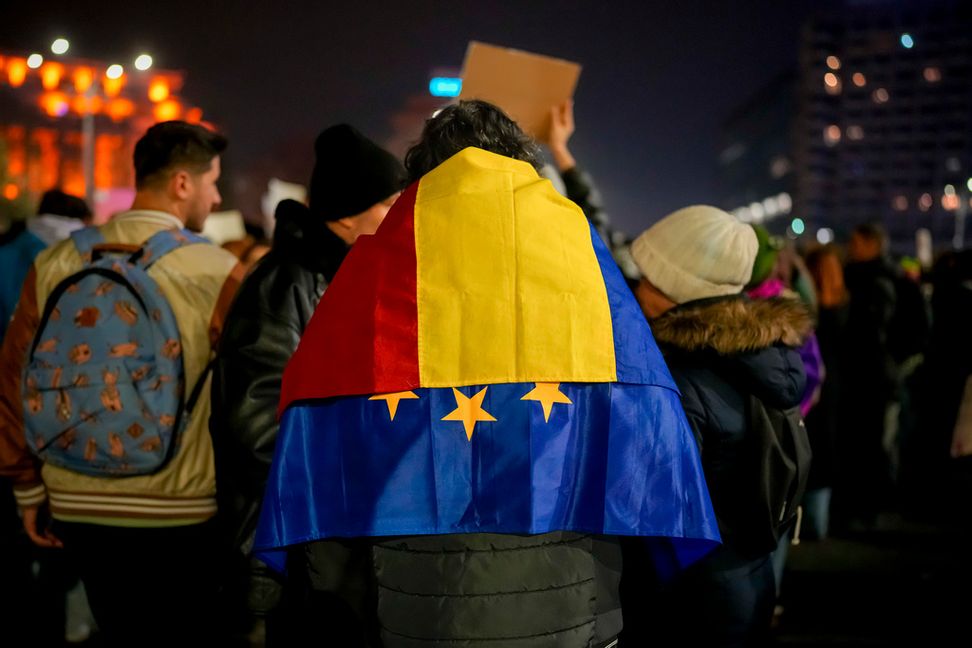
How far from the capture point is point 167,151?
3637 millimetres

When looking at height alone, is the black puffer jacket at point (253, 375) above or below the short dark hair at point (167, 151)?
below

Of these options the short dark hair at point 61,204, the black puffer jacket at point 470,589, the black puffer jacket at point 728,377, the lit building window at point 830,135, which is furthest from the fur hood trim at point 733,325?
the lit building window at point 830,135

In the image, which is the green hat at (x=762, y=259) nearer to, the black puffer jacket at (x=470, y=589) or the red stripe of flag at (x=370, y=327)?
the black puffer jacket at (x=470, y=589)

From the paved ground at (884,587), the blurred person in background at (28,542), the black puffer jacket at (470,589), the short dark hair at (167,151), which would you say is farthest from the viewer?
the paved ground at (884,587)

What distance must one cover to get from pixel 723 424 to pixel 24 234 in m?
5.12

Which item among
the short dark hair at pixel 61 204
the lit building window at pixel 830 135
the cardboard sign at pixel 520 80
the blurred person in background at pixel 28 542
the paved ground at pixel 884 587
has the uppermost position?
the lit building window at pixel 830 135

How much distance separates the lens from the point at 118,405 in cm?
314

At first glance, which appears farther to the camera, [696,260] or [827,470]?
[827,470]

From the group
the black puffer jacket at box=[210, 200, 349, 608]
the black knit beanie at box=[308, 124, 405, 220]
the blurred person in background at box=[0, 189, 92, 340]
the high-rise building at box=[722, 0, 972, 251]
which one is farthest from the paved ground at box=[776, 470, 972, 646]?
the high-rise building at box=[722, 0, 972, 251]

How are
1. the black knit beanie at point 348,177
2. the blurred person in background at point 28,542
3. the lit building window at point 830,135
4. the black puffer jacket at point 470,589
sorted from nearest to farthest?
1. the black puffer jacket at point 470,589
2. the black knit beanie at point 348,177
3. the blurred person in background at point 28,542
4. the lit building window at point 830,135

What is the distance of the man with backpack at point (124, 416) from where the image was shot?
316cm

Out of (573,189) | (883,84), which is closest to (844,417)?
(573,189)

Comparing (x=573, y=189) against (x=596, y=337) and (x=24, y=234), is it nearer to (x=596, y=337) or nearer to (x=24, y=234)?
(x=596, y=337)

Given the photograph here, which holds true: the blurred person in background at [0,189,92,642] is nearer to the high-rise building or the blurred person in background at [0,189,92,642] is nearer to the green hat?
the green hat
